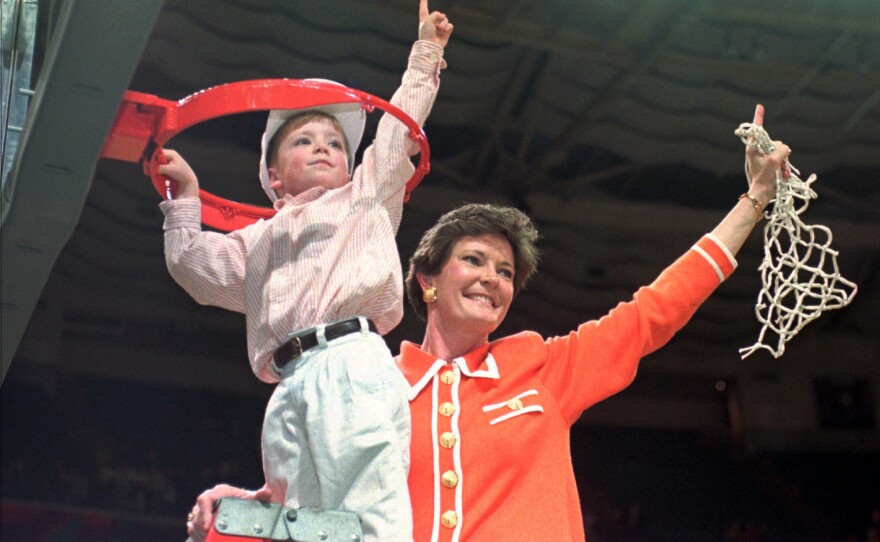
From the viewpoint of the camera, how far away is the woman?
2205 mm

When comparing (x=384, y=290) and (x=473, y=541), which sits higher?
(x=384, y=290)

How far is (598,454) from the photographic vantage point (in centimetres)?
961

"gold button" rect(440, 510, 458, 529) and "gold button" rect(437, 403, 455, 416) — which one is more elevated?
"gold button" rect(437, 403, 455, 416)

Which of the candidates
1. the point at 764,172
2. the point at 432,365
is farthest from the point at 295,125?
the point at 764,172

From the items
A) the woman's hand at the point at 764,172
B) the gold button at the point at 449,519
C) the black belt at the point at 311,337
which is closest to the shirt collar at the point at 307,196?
the black belt at the point at 311,337

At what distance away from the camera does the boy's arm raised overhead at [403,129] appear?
6.99 ft

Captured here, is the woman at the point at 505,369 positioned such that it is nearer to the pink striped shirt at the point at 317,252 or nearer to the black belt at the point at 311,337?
the pink striped shirt at the point at 317,252

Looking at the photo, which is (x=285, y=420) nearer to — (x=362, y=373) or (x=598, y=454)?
(x=362, y=373)

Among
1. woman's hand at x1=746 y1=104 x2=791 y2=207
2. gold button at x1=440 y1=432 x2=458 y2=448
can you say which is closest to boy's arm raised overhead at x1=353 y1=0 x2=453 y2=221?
gold button at x1=440 y1=432 x2=458 y2=448

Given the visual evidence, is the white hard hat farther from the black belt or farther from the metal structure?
the metal structure

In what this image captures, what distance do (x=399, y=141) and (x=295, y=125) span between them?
248mm

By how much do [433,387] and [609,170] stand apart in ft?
17.6

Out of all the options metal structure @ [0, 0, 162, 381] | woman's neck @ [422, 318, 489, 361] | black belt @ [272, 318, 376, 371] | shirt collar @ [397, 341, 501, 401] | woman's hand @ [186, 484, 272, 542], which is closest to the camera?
metal structure @ [0, 0, 162, 381]

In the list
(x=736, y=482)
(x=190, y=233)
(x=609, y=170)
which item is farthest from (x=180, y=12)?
(x=736, y=482)
